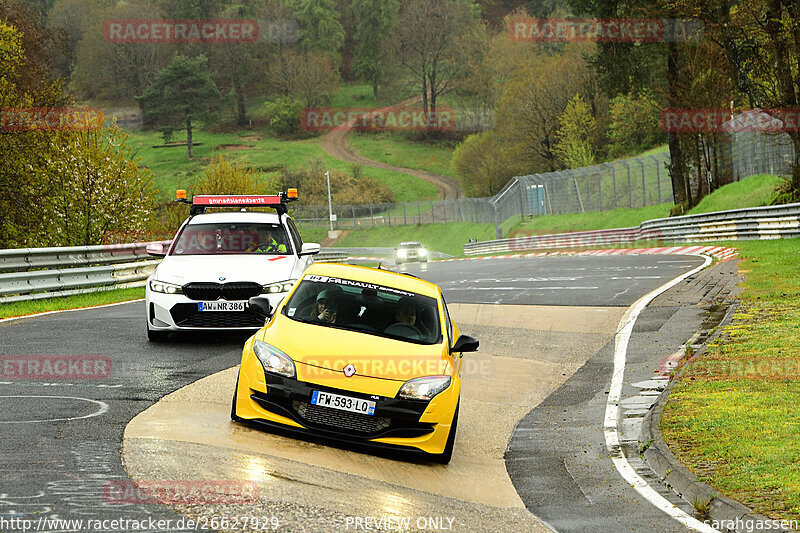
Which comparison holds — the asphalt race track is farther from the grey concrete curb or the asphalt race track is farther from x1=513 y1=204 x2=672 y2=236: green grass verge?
x1=513 y1=204 x2=672 y2=236: green grass verge

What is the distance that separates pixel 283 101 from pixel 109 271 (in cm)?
13059

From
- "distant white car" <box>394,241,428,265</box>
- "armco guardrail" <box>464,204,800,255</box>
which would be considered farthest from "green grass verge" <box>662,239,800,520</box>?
"distant white car" <box>394,241,428,265</box>

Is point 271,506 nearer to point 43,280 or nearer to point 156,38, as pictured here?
point 43,280

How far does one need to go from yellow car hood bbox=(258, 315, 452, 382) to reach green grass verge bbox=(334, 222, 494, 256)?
64.8 m

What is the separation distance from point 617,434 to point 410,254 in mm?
43179

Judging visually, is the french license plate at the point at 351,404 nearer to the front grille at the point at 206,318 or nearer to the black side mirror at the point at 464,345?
the black side mirror at the point at 464,345

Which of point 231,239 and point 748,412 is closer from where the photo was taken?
point 748,412

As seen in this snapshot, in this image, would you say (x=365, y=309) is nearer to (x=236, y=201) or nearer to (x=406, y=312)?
(x=406, y=312)

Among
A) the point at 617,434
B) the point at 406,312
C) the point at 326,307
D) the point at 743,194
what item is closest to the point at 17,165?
the point at 743,194

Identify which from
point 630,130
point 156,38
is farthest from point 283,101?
point 630,130

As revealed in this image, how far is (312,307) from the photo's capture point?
9180mm

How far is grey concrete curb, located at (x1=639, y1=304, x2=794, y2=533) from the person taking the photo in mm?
6230

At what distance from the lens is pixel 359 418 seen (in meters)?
7.88

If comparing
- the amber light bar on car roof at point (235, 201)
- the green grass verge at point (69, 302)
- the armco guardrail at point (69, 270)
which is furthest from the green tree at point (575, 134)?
the amber light bar on car roof at point (235, 201)
